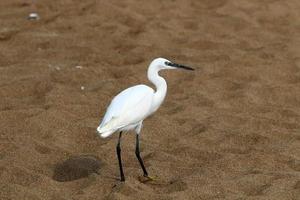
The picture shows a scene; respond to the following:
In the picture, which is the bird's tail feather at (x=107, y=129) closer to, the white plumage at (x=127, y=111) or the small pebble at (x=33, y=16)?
the white plumage at (x=127, y=111)

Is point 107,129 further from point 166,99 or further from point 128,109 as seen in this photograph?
point 166,99

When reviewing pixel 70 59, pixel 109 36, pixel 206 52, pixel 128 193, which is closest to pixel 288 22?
pixel 206 52

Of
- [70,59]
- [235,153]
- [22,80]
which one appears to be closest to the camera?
[235,153]

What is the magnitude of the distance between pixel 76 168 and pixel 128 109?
2.11ft

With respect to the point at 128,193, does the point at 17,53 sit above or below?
below

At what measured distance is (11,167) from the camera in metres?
4.59

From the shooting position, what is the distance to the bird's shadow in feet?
14.9

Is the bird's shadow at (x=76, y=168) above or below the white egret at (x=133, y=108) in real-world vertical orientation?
below

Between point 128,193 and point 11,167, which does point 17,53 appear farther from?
point 128,193

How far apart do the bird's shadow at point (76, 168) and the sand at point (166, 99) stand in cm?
1

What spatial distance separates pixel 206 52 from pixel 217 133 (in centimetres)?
205

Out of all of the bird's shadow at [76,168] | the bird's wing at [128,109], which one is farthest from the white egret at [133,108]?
the bird's shadow at [76,168]

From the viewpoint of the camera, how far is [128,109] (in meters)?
4.34

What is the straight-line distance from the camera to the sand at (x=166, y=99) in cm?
445
